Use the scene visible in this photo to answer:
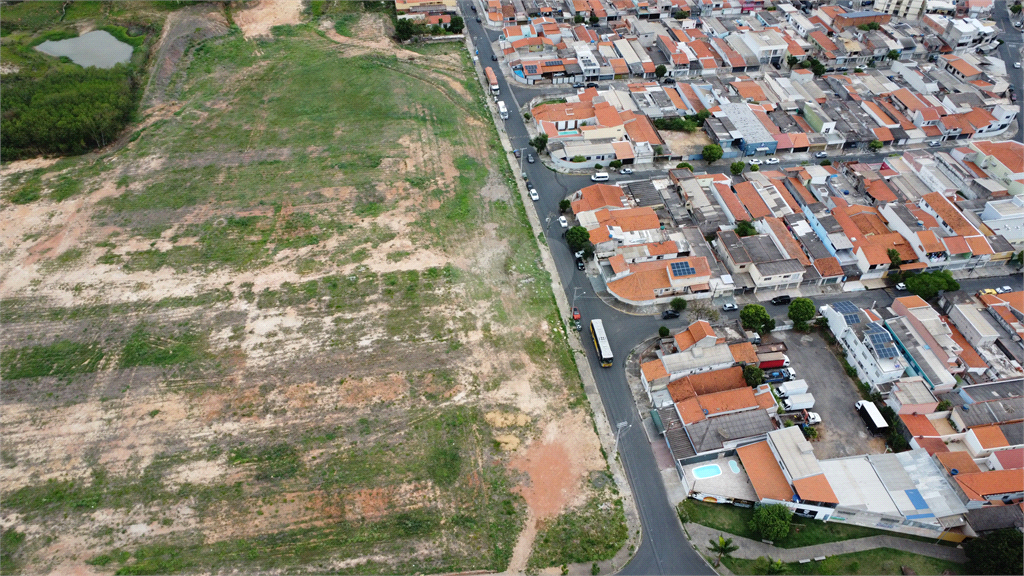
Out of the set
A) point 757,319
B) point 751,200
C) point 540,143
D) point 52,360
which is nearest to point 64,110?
point 52,360

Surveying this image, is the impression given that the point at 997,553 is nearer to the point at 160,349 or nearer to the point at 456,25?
the point at 160,349

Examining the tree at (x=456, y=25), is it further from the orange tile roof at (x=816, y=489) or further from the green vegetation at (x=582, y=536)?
the orange tile roof at (x=816, y=489)

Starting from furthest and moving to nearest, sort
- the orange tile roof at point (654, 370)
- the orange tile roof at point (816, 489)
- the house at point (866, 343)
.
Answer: the house at point (866, 343)
the orange tile roof at point (654, 370)
the orange tile roof at point (816, 489)

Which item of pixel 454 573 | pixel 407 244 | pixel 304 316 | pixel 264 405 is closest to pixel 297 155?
pixel 407 244

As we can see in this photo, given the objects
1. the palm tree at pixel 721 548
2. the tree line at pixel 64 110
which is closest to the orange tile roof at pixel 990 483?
the palm tree at pixel 721 548

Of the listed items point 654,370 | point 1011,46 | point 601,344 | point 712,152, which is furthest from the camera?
point 1011,46
